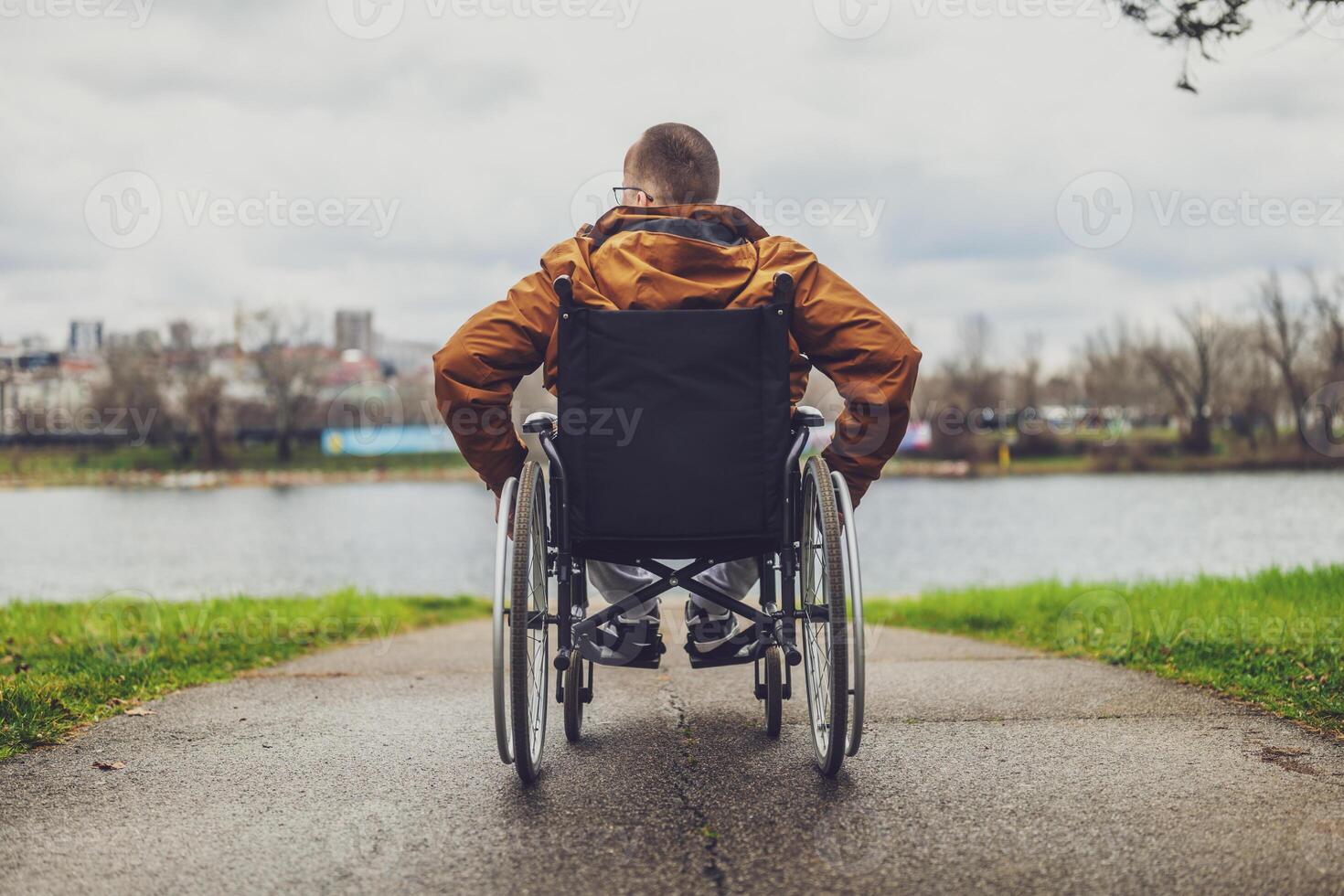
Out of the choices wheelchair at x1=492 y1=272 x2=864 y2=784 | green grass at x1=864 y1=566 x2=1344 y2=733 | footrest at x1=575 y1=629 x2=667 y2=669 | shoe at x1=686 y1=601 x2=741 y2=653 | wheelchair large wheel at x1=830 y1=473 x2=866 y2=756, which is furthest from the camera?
green grass at x1=864 y1=566 x2=1344 y2=733

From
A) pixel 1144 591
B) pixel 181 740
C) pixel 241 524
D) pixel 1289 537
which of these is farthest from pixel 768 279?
pixel 241 524

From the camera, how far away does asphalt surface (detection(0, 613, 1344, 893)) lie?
220cm

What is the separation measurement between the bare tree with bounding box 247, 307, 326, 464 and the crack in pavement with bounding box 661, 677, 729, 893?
72214 mm

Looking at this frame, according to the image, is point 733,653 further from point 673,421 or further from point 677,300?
point 677,300

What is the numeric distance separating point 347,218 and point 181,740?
6335mm

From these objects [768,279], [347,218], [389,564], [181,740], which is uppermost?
[347,218]

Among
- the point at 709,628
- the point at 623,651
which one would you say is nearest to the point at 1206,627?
the point at 709,628

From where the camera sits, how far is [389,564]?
94.8 ft

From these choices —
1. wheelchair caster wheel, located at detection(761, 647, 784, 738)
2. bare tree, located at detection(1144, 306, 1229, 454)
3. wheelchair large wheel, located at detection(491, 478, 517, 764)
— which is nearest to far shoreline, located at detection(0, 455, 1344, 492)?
bare tree, located at detection(1144, 306, 1229, 454)

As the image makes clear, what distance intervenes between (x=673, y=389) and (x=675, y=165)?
2.43 ft

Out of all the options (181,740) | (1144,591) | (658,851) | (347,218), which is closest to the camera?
(658,851)

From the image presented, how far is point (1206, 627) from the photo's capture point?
5125mm

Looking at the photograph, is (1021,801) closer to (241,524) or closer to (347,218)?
(347,218)

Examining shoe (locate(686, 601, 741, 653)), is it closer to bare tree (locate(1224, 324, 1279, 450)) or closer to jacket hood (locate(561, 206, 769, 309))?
jacket hood (locate(561, 206, 769, 309))
